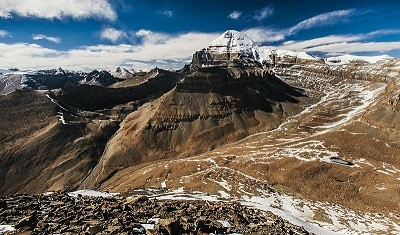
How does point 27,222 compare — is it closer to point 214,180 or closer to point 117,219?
point 117,219

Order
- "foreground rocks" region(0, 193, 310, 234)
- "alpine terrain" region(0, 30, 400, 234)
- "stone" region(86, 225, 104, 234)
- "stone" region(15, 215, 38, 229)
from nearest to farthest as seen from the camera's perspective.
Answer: "stone" region(86, 225, 104, 234) < "foreground rocks" region(0, 193, 310, 234) < "stone" region(15, 215, 38, 229) < "alpine terrain" region(0, 30, 400, 234)

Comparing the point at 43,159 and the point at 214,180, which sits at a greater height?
the point at 214,180

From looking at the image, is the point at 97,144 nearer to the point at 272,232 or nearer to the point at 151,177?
the point at 151,177

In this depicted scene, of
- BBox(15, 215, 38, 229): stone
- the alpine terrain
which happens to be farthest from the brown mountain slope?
BBox(15, 215, 38, 229): stone

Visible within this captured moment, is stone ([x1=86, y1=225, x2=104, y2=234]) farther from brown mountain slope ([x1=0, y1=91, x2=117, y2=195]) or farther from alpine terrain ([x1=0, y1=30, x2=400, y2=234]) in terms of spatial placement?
brown mountain slope ([x1=0, y1=91, x2=117, y2=195])

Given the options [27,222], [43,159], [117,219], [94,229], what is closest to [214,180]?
[117,219]

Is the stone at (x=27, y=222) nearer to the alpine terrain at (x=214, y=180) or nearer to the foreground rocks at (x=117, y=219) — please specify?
the foreground rocks at (x=117, y=219)

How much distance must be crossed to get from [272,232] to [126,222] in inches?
664

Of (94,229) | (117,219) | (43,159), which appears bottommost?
(43,159)

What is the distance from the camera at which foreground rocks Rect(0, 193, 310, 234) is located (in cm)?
3288

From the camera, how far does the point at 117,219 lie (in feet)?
116

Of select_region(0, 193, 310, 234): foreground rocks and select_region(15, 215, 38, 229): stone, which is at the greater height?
select_region(15, 215, 38, 229): stone

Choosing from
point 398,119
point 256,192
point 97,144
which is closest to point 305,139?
point 398,119

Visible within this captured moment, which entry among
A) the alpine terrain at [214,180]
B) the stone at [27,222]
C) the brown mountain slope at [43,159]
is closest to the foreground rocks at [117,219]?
the stone at [27,222]
